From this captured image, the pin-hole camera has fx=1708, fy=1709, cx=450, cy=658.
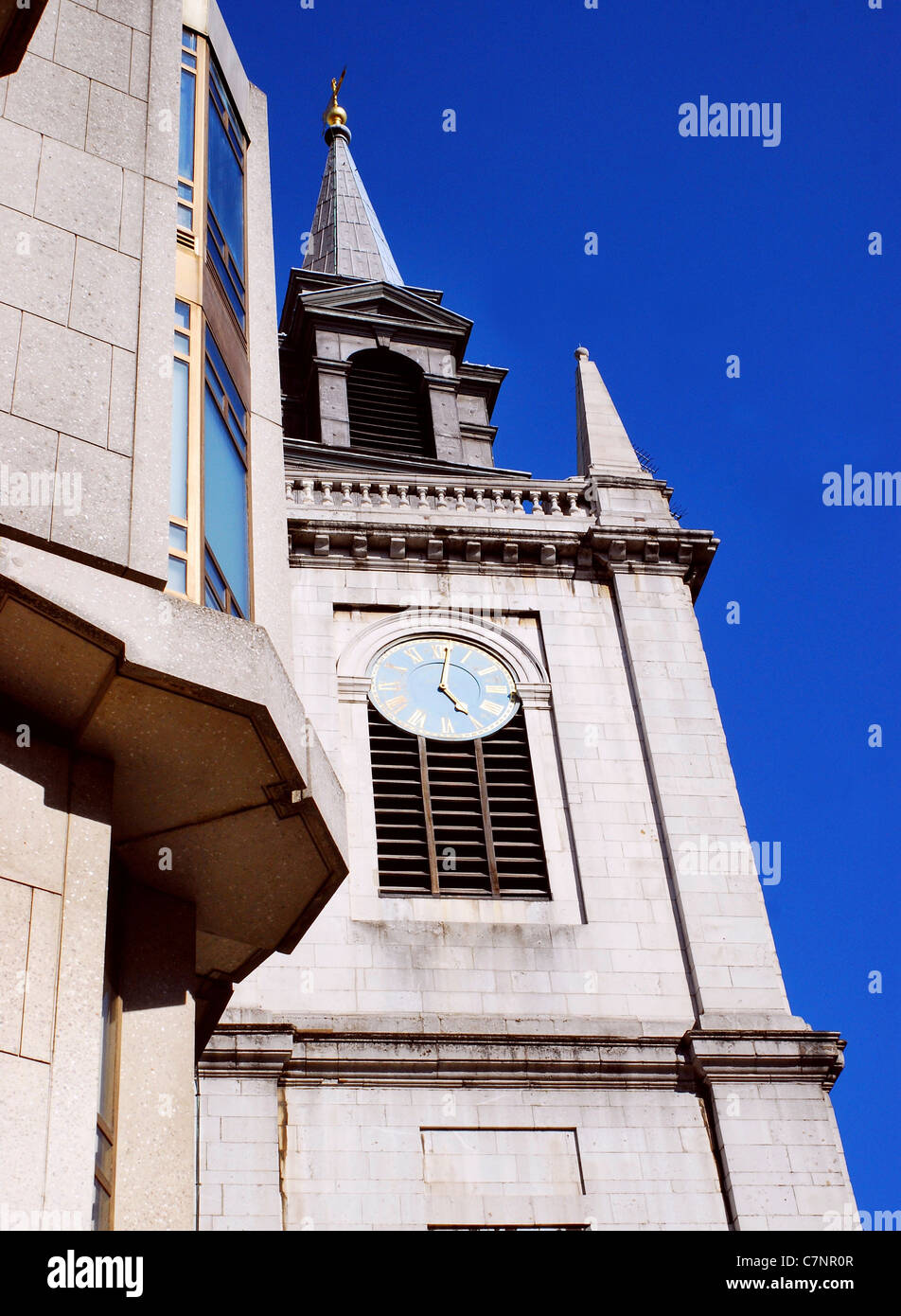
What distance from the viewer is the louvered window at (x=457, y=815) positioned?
69.4 feet

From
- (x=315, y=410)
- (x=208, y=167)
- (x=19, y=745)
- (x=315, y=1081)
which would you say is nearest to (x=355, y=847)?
(x=315, y=1081)

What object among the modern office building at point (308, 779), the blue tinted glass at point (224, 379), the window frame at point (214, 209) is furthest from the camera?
the window frame at point (214, 209)

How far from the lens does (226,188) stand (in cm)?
1519

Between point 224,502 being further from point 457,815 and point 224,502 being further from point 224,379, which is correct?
point 457,815

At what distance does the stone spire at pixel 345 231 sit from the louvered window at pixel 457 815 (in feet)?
67.1

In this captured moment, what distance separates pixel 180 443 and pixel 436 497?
15.2 meters

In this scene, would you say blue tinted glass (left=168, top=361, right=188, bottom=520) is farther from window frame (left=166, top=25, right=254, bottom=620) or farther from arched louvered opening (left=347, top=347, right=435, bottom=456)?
arched louvered opening (left=347, top=347, right=435, bottom=456)

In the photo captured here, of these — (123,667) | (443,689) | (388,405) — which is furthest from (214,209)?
(388,405)

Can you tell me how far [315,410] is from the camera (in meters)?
34.6

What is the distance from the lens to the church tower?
58.1ft

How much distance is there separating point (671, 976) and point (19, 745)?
1199 centimetres

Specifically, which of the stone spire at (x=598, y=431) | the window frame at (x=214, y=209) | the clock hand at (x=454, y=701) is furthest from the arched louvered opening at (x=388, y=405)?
the window frame at (x=214, y=209)

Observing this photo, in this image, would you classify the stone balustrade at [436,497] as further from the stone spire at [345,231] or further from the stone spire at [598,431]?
the stone spire at [345,231]
